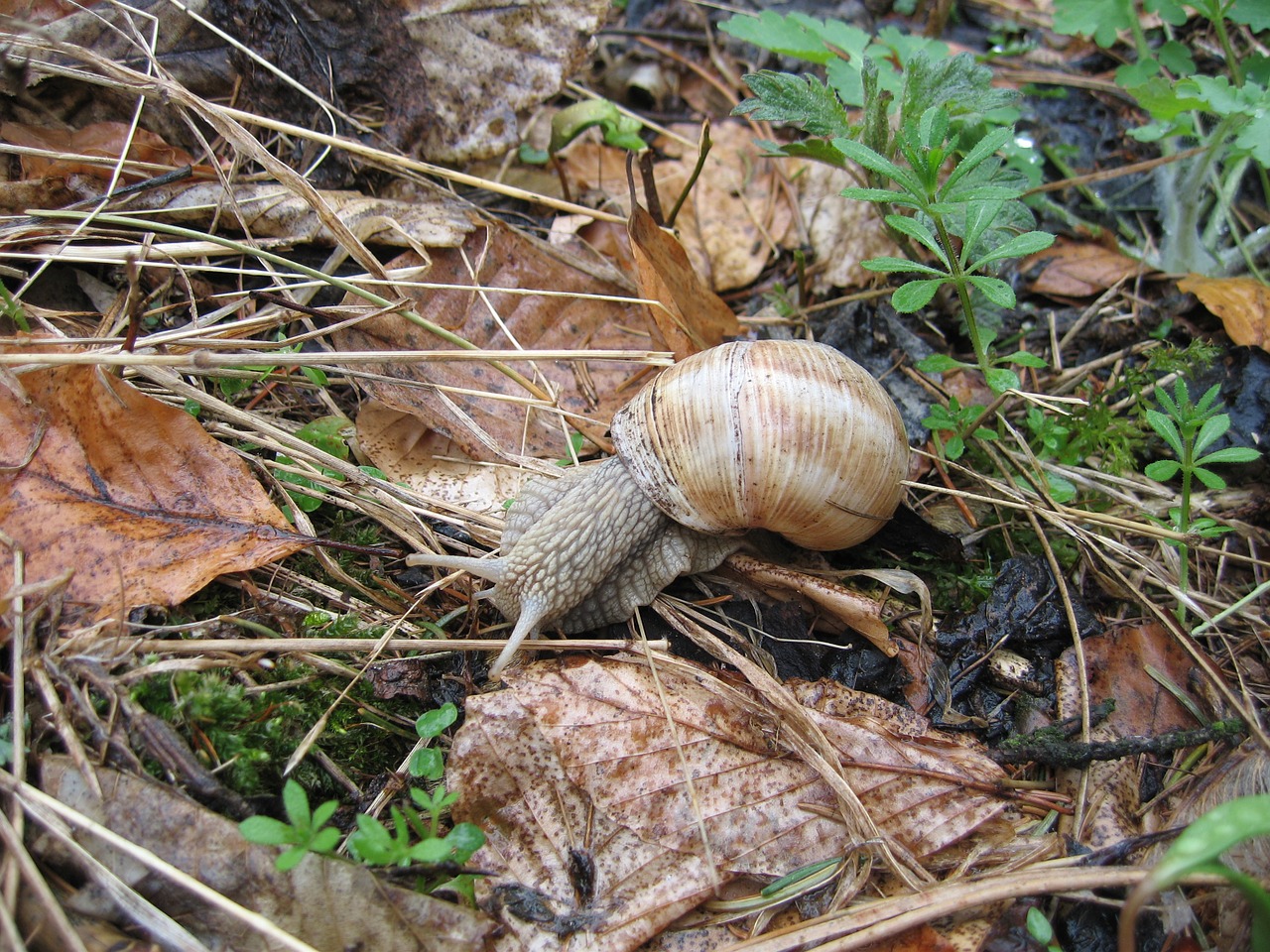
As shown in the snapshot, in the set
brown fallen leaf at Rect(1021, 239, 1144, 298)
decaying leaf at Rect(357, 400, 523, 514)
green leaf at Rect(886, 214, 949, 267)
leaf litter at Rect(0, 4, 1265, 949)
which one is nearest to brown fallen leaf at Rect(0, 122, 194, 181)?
leaf litter at Rect(0, 4, 1265, 949)

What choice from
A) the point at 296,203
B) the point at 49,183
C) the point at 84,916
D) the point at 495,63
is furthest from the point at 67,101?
the point at 84,916

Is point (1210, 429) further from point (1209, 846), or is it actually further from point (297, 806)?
point (297, 806)

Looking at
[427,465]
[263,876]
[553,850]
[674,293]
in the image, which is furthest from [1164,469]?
[263,876]

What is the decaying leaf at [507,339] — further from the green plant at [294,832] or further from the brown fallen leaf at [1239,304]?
the brown fallen leaf at [1239,304]

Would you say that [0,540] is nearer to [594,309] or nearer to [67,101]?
[67,101]

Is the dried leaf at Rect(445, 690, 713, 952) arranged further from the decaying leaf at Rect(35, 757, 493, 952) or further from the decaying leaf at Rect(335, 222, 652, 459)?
the decaying leaf at Rect(335, 222, 652, 459)

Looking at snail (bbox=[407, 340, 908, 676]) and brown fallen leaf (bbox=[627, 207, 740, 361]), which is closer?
snail (bbox=[407, 340, 908, 676])
